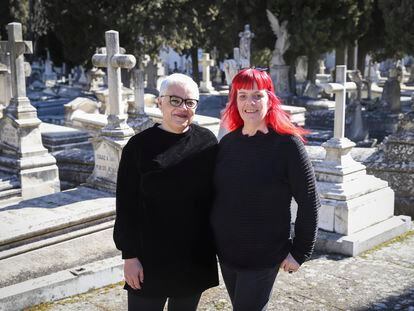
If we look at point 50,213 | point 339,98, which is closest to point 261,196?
point 339,98

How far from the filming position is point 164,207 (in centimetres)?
273

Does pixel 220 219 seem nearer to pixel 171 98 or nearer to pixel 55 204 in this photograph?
pixel 171 98

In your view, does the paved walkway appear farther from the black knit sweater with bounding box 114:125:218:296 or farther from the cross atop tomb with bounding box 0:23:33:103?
the cross atop tomb with bounding box 0:23:33:103

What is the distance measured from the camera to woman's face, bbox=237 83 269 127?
107 inches

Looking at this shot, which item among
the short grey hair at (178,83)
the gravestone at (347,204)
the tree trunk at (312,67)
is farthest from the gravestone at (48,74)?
the short grey hair at (178,83)

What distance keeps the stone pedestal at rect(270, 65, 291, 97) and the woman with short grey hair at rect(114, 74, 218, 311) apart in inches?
804

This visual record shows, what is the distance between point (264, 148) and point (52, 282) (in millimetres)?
2527

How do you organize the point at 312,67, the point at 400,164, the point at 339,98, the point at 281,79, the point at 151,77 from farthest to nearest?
the point at 312,67, the point at 151,77, the point at 281,79, the point at 400,164, the point at 339,98

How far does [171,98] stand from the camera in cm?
277

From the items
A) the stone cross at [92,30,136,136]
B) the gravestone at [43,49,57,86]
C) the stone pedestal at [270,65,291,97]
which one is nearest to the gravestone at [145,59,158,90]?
the stone pedestal at [270,65,291,97]

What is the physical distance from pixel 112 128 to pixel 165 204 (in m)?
4.40

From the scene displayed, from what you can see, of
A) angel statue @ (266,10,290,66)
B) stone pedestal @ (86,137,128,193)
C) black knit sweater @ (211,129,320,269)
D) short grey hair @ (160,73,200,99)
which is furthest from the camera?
angel statue @ (266,10,290,66)

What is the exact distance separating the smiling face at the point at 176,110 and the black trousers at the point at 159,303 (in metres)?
0.88

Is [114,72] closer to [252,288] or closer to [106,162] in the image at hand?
[106,162]
